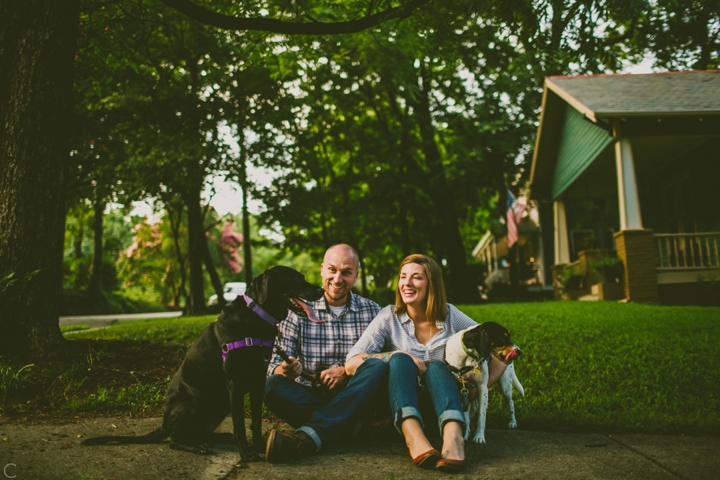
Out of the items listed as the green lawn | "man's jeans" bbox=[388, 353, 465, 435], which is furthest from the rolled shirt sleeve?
the green lawn

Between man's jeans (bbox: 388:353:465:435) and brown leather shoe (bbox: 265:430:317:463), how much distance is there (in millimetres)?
528

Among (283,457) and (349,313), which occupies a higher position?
(349,313)

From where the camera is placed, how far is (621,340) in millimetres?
7008

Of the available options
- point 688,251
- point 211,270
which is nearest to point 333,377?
point 688,251

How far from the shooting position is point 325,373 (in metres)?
3.58

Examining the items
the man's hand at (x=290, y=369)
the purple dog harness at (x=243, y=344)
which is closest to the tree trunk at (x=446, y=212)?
the man's hand at (x=290, y=369)

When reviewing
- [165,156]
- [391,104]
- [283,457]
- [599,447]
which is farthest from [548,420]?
[391,104]

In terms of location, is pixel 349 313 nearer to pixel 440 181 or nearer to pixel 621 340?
pixel 621 340

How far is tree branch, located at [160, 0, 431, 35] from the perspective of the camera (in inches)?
207

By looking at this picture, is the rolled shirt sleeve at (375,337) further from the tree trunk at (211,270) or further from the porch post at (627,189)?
the tree trunk at (211,270)

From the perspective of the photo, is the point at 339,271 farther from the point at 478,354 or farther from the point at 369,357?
the point at 478,354

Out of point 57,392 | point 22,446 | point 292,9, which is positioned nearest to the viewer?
point 22,446

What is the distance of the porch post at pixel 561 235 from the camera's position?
1739 centimetres

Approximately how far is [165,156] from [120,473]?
1093 centimetres
